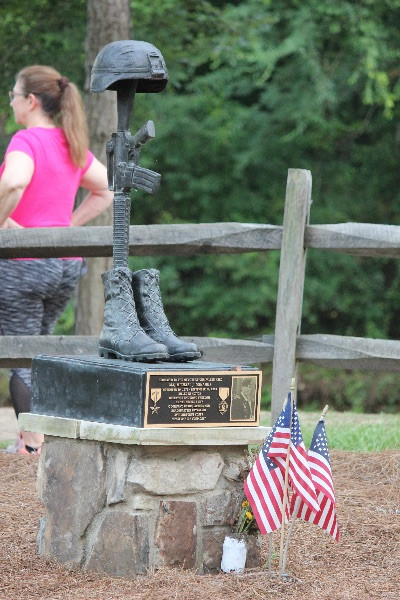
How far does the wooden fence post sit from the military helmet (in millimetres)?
1820

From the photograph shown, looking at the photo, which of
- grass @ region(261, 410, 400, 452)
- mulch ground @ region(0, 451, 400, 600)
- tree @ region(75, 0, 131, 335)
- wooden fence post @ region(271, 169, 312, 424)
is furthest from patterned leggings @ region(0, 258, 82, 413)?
grass @ region(261, 410, 400, 452)

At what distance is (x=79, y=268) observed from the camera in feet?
18.9

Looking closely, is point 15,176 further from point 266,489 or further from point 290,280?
point 266,489

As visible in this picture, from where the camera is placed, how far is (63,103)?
18.1 ft

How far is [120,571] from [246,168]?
1084 cm

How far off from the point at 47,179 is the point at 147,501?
7.66 feet

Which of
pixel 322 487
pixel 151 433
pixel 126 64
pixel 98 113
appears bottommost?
pixel 322 487

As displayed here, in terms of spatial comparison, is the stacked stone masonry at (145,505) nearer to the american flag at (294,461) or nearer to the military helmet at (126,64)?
the american flag at (294,461)

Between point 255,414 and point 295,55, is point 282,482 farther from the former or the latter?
point 295,55

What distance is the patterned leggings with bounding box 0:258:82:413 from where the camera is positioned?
18.2ft

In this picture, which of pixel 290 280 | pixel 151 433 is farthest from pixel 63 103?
pixel 151 433

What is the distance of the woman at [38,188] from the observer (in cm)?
541

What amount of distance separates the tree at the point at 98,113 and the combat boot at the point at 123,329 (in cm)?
336

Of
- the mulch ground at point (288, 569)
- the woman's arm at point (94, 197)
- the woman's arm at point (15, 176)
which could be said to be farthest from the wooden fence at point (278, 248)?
the mulch ground at point (288, 569)
